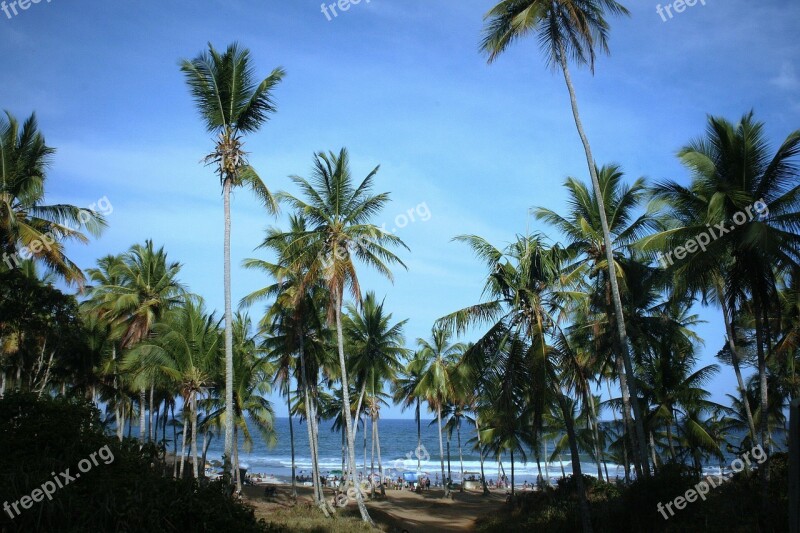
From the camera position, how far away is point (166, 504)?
7.86 m

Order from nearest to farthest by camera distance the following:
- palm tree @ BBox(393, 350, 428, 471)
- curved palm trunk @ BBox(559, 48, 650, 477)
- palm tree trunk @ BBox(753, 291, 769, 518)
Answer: palm tree trunk @ BBox(753, 291, 769, 518), curved palm trunk @ BBox(559, 48, 650, 477), palm tree @ BBox(393, 350, 428, 471)

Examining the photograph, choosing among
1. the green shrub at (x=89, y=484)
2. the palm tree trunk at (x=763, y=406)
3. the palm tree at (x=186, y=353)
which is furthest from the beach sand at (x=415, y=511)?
the green shrub at (x=89, y=484)

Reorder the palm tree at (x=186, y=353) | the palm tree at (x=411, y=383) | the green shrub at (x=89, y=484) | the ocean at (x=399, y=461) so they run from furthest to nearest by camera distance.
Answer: the ocean at (x=399, y=461) → the palm tree at (x=411, y=383) → the palm tree at (x=186, y=353) → the green shrub at (x=89, y=484)

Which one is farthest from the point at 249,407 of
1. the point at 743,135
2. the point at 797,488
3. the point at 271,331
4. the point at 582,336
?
the point at 797,488

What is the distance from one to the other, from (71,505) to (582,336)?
Answer: 24.4 meters

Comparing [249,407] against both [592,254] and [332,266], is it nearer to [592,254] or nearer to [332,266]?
[332,266]

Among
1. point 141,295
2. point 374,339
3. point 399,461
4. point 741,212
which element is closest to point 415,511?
point 374,339

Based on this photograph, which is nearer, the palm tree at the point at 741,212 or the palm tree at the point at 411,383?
the palm tree at the point at 741,212

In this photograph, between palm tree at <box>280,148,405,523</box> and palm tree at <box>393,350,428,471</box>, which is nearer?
palm tree at <box>280,148,405,523</box>

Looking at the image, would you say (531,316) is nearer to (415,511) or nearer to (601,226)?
(601,226)

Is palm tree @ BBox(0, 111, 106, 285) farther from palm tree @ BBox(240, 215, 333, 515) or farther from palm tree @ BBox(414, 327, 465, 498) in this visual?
palm tree @ BBox(414, 327, 465, 498)

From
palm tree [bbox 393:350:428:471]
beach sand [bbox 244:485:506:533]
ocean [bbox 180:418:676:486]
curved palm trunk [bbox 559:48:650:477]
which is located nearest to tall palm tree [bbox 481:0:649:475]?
curved palm trunk [bbox 559:48:650:477]

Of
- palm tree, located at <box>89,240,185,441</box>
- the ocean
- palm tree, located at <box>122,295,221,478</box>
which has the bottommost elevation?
the ocean

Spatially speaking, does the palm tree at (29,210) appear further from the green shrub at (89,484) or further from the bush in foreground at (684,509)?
the bush in foreground at (684,509)
